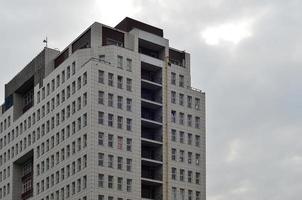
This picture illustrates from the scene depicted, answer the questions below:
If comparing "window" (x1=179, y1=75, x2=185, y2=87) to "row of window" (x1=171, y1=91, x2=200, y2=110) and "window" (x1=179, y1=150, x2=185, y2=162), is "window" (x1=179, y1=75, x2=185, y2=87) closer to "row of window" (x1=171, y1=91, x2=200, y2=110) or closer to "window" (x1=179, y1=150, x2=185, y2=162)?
"row of window" (x1=171, y1=91, x2=200, y2=110)

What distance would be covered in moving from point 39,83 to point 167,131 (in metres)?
30.2

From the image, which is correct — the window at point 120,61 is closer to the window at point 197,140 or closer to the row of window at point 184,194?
the window at point 197,140

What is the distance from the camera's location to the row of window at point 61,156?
141 metres

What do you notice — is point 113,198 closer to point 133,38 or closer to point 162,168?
point 162,168

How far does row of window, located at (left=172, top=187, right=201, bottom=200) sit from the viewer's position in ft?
483

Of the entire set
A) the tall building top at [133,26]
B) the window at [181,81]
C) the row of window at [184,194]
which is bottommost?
the row of window at [184,194]

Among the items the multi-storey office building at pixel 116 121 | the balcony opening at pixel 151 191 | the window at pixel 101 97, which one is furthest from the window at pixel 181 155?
the window at pixel 101 97

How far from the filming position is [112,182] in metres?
138

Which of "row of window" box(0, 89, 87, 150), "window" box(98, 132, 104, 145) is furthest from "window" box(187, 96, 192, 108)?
"row of window" box(0, 89, 87, 150)

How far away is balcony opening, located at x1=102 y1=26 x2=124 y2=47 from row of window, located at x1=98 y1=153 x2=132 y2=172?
22390 mm

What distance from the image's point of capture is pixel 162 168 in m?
147

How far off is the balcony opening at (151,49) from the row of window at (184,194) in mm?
26311

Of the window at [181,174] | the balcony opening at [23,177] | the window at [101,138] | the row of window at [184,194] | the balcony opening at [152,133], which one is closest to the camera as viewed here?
the window at [101,138]

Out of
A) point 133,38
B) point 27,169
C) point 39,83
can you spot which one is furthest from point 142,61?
point 27,169
